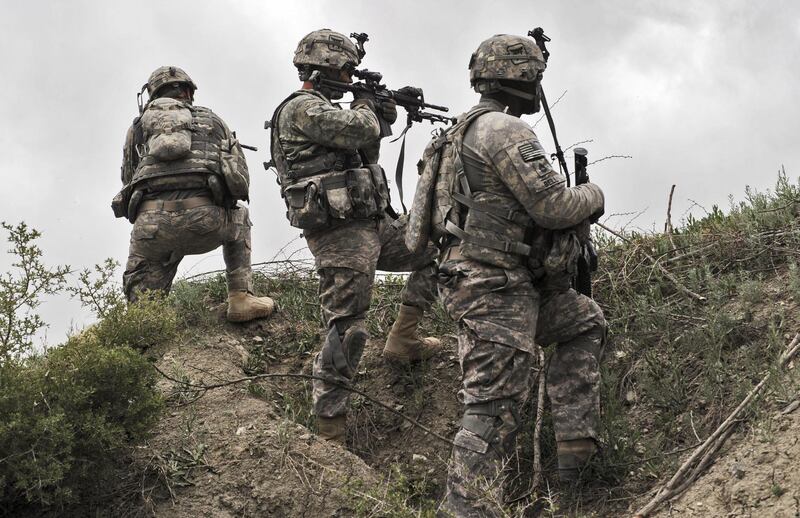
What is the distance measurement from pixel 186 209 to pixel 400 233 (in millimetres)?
1813

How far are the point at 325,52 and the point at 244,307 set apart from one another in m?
2.50

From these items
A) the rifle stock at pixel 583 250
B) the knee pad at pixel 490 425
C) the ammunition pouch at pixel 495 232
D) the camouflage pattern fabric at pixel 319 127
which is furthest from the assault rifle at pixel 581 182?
the camouflage pattern fabric at pixel 319 127

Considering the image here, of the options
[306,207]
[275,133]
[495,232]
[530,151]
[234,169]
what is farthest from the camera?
[234,169]

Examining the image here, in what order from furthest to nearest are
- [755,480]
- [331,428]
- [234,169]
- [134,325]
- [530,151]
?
1. [234,169]
2. [331,428]
3. [134,325]
4. [530,151]
5. [755,480]

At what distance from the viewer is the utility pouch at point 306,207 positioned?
6867mm

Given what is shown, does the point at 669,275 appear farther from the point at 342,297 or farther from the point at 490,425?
the point at 490,425

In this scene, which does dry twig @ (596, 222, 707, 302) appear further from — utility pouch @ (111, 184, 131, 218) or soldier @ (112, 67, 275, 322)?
utility pouch @ (111, 184, 131, 218)

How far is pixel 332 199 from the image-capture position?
6836mm

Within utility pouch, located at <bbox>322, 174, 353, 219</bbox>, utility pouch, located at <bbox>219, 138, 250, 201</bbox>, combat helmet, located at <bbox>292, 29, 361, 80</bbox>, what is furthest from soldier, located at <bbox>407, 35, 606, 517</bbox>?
utility pouch, located at <bbox>219, 138, 250, 201</bbox>

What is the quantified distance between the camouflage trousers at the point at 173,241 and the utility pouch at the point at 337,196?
4.74ft

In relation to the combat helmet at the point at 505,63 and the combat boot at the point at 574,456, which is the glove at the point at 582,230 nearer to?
the combat helmet at the point at 505,63

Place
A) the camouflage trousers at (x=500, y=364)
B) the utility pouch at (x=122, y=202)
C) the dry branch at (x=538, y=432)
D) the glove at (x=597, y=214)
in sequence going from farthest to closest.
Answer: the utility pouch at (x=122, y=202) → the dry branch at (x=538, y=432) → the glove at (x=597, y=214) → the camouflage trousers at (x=500, y=364)

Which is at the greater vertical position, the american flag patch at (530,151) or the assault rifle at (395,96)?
the assault rifle at (395,96)

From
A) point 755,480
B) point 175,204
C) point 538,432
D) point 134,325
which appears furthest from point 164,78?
point 755,480
